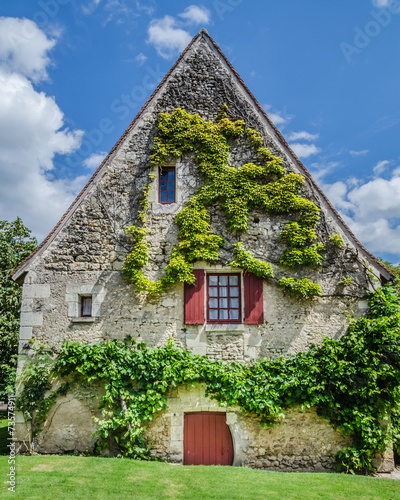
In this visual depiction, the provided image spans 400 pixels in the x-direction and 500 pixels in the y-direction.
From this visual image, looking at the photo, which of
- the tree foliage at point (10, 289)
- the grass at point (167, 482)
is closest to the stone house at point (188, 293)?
the grass at point (167, 482)

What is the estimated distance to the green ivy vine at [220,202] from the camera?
27.4 ft

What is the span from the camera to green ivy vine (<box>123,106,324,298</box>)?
329 inches

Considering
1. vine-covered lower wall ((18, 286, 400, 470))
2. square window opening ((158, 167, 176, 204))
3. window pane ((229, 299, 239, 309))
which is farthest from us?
square window opening ((158, 167, 176, 204))

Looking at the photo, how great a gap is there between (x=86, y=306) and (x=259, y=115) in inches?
244

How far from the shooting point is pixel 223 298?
8.53m

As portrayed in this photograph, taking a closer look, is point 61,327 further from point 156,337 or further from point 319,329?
point 319,329

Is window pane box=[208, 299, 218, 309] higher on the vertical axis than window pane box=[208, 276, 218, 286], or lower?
lower

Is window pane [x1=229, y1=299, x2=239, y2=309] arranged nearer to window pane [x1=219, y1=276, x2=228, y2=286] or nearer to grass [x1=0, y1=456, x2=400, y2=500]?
window pane [x1=219, y1=276, x2=228, y2=286]

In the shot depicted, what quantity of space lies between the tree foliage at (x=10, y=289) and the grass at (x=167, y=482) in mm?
7430

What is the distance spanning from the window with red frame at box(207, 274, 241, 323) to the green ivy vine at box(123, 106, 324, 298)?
1.44ft

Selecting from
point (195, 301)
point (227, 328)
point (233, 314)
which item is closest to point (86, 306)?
point (195, 301)

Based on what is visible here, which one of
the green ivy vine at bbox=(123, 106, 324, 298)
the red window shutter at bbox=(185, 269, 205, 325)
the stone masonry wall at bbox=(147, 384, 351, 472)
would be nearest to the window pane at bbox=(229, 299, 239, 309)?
the red window shutter at bbox=(185, 269, 205, 325)

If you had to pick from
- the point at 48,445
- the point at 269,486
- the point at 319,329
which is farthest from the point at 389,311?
the point at 48,445

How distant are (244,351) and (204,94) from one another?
6333 mm
